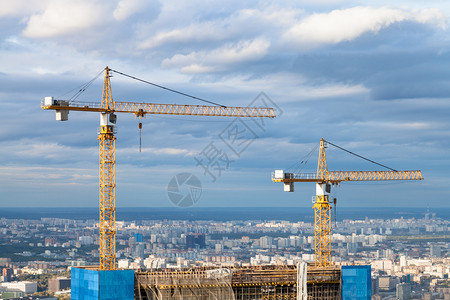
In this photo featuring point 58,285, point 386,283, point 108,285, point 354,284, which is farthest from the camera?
point 386,283

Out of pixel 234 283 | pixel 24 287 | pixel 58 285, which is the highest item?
pixel 234 283

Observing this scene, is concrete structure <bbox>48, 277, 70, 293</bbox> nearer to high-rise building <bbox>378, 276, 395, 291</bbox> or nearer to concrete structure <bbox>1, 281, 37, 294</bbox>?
concrete structure <bbox>1, 281, 37, 294</bbox>

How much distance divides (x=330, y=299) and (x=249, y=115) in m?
34.2

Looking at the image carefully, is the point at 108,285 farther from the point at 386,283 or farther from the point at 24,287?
the point at 386,283

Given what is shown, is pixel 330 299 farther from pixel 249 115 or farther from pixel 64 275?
pixel 64 275

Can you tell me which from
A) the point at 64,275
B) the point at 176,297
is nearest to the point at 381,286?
the point at 64,275

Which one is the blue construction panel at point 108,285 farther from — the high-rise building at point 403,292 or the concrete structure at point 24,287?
the high-rise building at point 403,292

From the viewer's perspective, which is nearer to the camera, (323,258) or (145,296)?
(145,296)

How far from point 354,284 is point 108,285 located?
A: 2504 centimetres

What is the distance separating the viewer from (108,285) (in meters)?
65.4

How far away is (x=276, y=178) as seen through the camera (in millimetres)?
91625

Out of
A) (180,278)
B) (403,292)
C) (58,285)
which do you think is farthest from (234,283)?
(403,292)

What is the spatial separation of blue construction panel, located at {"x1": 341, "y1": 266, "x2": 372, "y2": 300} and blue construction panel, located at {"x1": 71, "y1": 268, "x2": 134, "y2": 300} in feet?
71.7

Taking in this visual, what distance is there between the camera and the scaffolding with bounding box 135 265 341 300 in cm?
6706
